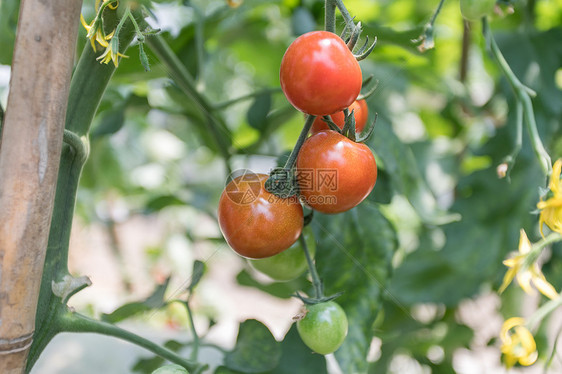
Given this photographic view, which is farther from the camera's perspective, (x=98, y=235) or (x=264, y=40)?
(x=98, y=235)

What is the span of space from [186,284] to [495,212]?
0.44 meters

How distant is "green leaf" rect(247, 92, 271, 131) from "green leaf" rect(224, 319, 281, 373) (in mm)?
283

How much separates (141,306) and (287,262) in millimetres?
162

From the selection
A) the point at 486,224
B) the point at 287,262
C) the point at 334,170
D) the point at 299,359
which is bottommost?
the point at 486,224

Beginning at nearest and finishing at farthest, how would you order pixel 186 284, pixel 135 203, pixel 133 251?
pixel 186 284
pixel 135 203
pixel 133 251

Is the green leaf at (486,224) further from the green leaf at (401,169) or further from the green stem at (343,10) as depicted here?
the green stem at (343,10)

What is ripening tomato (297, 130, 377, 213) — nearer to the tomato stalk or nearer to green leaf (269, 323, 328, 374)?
the tomato stalk

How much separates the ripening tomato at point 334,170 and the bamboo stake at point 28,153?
0.45 feet

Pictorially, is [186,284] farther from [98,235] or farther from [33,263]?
[98,235]

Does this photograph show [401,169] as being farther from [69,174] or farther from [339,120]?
[69,174]

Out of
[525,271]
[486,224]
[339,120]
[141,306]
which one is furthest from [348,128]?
[486,224]

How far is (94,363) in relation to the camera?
0.65 meters

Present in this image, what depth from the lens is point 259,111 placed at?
2.04 ft

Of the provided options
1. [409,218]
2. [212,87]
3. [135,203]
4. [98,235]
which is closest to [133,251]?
[98,235]
